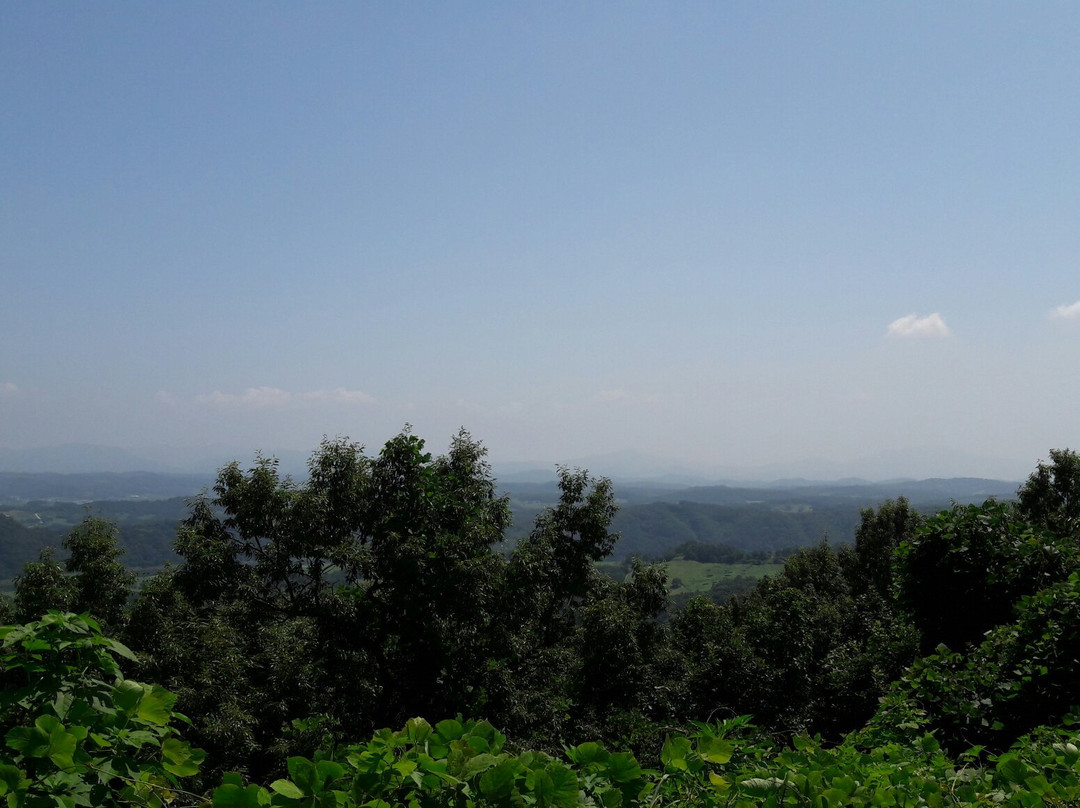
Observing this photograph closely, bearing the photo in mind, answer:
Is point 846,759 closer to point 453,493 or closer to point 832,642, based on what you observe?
point 453,493

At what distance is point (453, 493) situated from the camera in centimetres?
1269

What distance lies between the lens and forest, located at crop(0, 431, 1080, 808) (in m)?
1.94

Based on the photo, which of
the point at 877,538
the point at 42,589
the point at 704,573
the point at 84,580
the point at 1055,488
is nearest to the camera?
the point at 42,589

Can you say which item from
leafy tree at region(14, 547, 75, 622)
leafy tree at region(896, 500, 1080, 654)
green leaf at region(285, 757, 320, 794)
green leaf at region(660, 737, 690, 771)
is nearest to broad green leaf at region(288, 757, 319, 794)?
green leaf at region(285, 757, 320, 794)

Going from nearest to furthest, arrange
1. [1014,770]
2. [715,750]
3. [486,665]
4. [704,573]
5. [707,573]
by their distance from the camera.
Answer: [715,750]
[1014,770]
[486,665]
[707,573]
[704,573]

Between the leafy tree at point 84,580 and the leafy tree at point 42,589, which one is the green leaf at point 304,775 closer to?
the leafy tree at point 42,589

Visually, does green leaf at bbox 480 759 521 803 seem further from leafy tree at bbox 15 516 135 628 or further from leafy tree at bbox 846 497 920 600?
leafy tree at bbox 846 497 920 600

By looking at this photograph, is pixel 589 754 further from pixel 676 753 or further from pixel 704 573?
pixel 704 573

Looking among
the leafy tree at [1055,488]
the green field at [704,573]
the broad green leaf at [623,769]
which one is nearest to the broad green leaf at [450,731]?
the broad green leaf at [623,769]

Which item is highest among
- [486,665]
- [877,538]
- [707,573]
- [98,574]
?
[98,574]

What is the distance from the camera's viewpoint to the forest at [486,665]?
1938mm

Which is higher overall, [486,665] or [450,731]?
[450,731]

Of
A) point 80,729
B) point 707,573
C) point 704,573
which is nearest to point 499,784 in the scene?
point 80,729

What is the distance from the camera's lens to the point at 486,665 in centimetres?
1245
